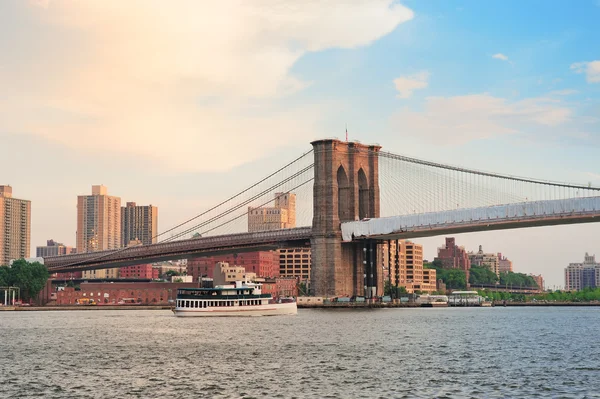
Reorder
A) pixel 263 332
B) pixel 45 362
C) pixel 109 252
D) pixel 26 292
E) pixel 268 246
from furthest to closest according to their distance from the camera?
pixel 26 292
pixel 109 252
pixel 268 246
pixel 263 332
pixel 45 362

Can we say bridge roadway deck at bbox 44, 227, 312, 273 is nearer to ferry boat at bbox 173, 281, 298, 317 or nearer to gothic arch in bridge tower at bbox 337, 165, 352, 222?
gothic arch in bridge tower at bbox 337, 165, 352, 222

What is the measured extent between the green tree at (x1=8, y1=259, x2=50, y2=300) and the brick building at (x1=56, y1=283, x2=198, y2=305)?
995cm

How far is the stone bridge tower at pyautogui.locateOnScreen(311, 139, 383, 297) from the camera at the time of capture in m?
117

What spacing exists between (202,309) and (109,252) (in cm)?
4931

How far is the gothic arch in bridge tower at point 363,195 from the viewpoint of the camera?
12394 centimetres

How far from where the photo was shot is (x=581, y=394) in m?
34.4

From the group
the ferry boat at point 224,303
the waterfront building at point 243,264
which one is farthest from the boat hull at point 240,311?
the waterfront building at point 243,264

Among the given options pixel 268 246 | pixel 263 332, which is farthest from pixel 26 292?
pixel 263 332

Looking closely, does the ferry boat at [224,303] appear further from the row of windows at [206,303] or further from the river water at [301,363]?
the river water at [301,363]

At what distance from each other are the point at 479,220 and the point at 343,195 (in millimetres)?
21705

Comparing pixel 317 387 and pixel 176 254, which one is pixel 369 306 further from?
pixel 317 387

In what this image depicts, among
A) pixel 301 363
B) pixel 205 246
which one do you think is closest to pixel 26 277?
pixel 205 246

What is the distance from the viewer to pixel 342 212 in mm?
121688

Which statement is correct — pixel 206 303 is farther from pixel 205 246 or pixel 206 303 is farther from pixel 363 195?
pixel 363 195
